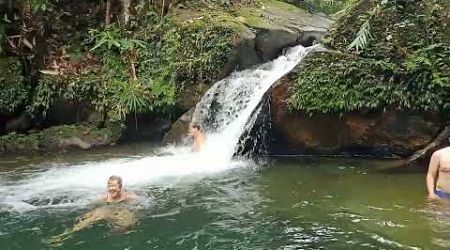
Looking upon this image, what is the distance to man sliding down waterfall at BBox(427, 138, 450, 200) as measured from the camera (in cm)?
691

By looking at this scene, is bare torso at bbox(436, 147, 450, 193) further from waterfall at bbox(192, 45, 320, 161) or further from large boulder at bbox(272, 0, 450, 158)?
waterfall at bbox(192, 45, 320, 161)

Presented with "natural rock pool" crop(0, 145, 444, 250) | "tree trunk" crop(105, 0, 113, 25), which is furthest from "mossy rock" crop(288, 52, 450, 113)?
"tree trunk" crop(105, 0, 113, 25)

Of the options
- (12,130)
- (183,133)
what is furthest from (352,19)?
(12,130)

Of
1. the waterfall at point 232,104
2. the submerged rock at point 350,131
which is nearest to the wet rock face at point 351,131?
the submerged rock at point 350,131

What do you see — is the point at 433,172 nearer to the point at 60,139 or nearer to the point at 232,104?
the point at 232,104

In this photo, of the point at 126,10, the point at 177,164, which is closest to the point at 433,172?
the point at 177,164

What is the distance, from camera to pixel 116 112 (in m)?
12.4

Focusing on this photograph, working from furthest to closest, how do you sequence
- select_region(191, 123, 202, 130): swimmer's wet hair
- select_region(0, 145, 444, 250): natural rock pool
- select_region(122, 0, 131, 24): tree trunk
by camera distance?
select_region(122, 0, 131, 24): tree trunk
select_region(191, 123, 202, 130): swimmer's wet hair
select_region(0, 145, 444, 250): natural rock pool

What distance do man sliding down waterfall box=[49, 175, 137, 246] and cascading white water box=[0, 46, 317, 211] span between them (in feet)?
1.71

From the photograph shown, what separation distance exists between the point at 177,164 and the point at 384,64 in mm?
4136

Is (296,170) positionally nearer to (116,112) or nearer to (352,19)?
(352,19)

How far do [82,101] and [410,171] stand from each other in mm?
7345

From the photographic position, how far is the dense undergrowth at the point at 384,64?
9.77 meters

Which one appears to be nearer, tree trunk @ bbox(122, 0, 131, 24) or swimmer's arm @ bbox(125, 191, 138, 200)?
swimmer's arm @ bbox(125, 191, 138, 200)
